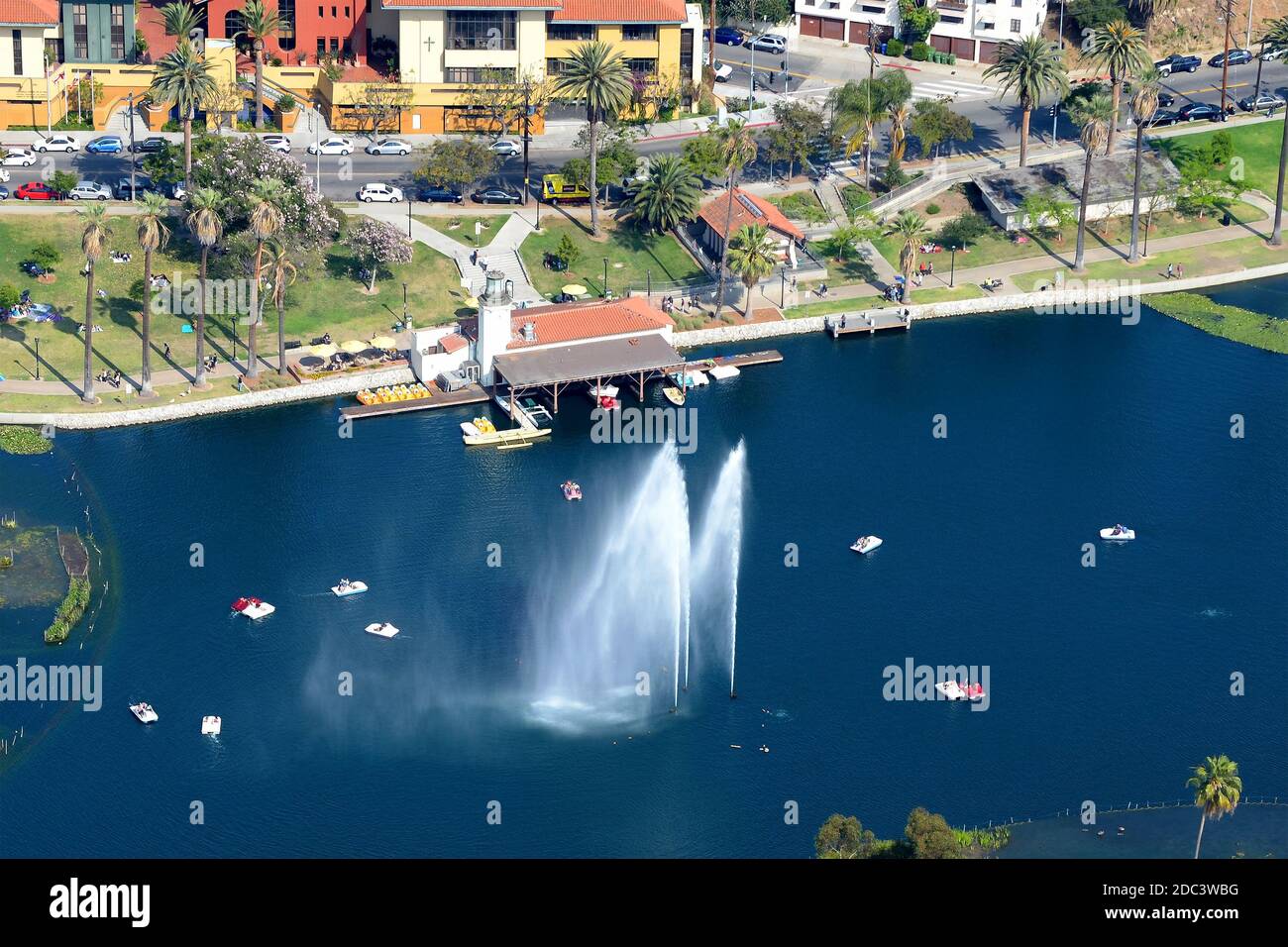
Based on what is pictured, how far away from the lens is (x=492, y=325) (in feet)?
609

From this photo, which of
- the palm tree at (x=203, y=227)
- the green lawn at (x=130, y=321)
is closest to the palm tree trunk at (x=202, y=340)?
the palm tree at (x=203, y=227)

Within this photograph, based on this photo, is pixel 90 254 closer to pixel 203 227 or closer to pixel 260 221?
pixel 203 227

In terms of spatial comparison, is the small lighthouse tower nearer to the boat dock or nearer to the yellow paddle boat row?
the boat dock

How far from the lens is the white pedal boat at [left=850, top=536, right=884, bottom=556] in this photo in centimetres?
16225

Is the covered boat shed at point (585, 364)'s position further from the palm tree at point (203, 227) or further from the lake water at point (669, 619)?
the palm tree at point (203, 227)

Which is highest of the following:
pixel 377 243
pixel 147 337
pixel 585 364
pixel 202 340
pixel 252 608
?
pixel 377 243

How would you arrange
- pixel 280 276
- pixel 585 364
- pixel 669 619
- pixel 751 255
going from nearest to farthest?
pixel 669 619, pixel 280 276, pixel 585 364, pixel 751 255

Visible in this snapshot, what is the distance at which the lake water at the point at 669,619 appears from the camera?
438 feet

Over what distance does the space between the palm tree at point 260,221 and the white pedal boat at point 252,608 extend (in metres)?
37.9

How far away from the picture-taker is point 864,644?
493 feet

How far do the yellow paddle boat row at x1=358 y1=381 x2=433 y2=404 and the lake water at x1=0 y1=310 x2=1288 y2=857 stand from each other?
9.17ft

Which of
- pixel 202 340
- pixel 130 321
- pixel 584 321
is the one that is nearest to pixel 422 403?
pixel 584 321

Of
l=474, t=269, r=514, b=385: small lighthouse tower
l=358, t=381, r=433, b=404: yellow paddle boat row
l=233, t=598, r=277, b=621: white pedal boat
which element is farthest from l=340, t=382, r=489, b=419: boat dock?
l=233, t=598, r=277, b=621: white pedal boat

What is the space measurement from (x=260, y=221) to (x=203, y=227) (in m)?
4.55
